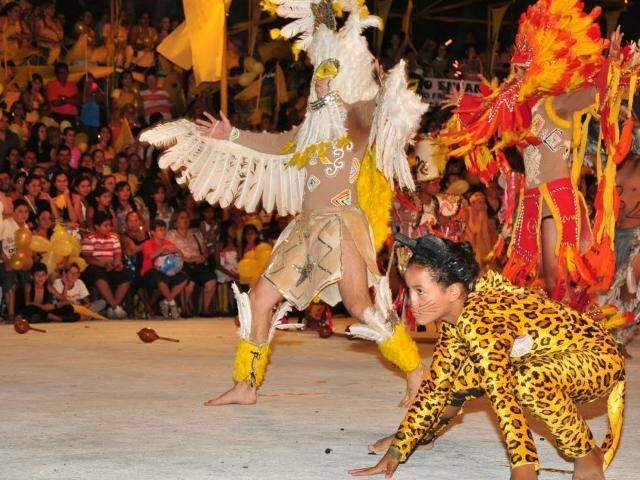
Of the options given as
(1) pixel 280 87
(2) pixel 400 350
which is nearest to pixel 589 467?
(2) pixel 400 350

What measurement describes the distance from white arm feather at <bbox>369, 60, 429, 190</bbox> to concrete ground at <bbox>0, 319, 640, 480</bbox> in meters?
1.20

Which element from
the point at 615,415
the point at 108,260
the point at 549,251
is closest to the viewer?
the point at 615,415

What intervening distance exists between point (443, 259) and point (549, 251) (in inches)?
110

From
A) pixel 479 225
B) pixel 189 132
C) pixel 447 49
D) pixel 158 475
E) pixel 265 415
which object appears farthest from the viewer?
pixel 447 49

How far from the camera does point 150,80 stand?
13820mm

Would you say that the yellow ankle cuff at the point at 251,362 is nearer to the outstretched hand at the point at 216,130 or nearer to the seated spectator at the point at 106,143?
the outstretched hand at the point at 216,130

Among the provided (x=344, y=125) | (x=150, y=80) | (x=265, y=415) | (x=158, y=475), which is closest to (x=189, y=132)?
(x=344, y=125)

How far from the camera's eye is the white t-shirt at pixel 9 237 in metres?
10.6

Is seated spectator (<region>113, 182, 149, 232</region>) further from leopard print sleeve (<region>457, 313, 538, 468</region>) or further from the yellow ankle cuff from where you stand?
leopard print sleeve (<region>457, 313, 538, 468</region>)

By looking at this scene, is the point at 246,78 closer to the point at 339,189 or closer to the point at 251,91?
the point at 251,91

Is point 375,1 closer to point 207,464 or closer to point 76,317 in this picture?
point 76,317

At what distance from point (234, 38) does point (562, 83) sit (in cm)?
998

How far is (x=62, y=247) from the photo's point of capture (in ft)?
35.5

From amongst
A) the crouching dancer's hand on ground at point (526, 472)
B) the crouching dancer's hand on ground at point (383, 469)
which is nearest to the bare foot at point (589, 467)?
the crouching dancer's hand on ground at point (526, 472)
